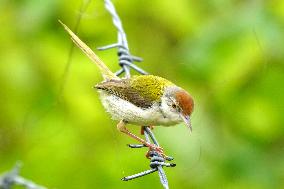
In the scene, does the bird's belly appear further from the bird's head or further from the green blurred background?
the green blurred background

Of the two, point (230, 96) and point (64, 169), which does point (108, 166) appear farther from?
point (230, 96)

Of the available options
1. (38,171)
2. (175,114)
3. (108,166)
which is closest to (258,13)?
(175,114)

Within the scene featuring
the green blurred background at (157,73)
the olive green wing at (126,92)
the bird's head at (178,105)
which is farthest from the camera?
the green blurred background at (157,73)

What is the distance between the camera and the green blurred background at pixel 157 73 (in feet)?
15.8

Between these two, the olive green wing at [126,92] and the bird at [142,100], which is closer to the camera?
the bird at [142,100]

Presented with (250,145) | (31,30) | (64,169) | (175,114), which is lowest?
(175,114)

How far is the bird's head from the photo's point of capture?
3941 millimetres

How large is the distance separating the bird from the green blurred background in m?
0.49

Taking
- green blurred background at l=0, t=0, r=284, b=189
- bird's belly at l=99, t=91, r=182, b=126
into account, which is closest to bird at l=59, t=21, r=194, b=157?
bird's belly at l=99, t=91, r=182, b=126

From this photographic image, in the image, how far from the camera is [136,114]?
4031 millimetres

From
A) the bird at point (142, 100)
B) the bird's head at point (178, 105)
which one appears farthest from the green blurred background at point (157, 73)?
the bird's head at point (178, 105)

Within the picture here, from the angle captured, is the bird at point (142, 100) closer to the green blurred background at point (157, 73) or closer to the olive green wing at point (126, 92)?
the olive green wing at point (126, 92)

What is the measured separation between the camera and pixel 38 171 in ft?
16.8

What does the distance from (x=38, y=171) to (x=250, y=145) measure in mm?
1621
